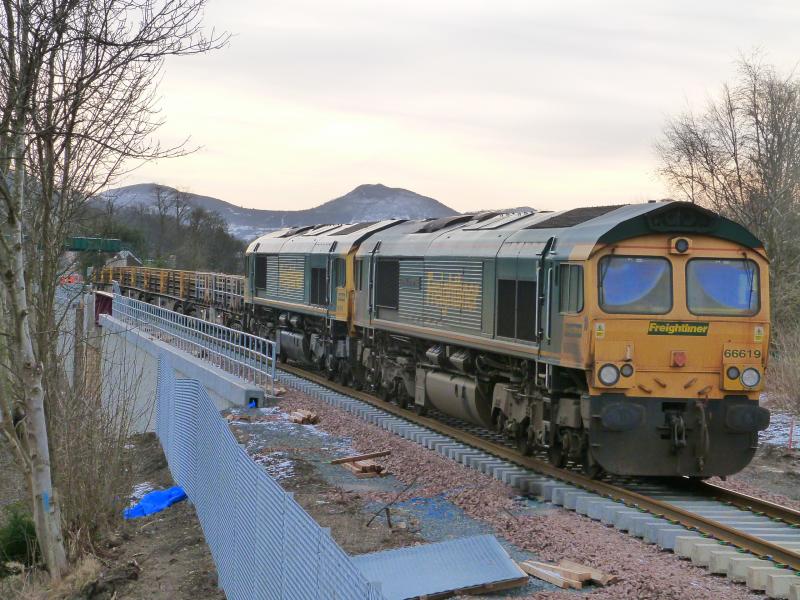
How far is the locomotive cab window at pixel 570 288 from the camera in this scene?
11.9 metres

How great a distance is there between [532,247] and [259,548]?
675 centimetres

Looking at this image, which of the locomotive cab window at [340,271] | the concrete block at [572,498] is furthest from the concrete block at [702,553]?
the locomotive cab window at [340,271]

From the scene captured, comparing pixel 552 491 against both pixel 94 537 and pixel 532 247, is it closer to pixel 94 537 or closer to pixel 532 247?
pixel 532 247

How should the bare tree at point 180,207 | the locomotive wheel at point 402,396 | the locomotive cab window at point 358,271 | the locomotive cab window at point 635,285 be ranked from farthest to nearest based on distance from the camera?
the bare tree at point 180,207 < the locomotive cab window at point 358,271 < the locomotive wheel at point 402,396 < the locomotive cab window at point 635,285

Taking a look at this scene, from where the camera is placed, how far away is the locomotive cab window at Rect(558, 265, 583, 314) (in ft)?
39.2

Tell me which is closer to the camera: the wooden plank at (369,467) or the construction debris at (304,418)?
the wooden plank at (369,467)

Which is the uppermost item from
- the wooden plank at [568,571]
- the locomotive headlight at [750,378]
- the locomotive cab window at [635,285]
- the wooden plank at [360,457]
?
the locomotive cab window at [635,285]

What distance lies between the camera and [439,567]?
841cm

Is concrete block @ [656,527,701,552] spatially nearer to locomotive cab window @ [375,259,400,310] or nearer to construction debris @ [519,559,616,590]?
construction debris @ [519,559,616,590]

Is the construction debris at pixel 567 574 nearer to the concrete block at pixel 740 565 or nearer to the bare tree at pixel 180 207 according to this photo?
the concrete block at pixel 740 565

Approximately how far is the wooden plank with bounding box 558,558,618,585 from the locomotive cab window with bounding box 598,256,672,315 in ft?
12.3

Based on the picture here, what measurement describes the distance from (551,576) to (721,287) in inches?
207

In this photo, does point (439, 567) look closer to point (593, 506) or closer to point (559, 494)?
point (593, 506)

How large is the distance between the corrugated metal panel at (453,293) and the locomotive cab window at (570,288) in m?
2.71
